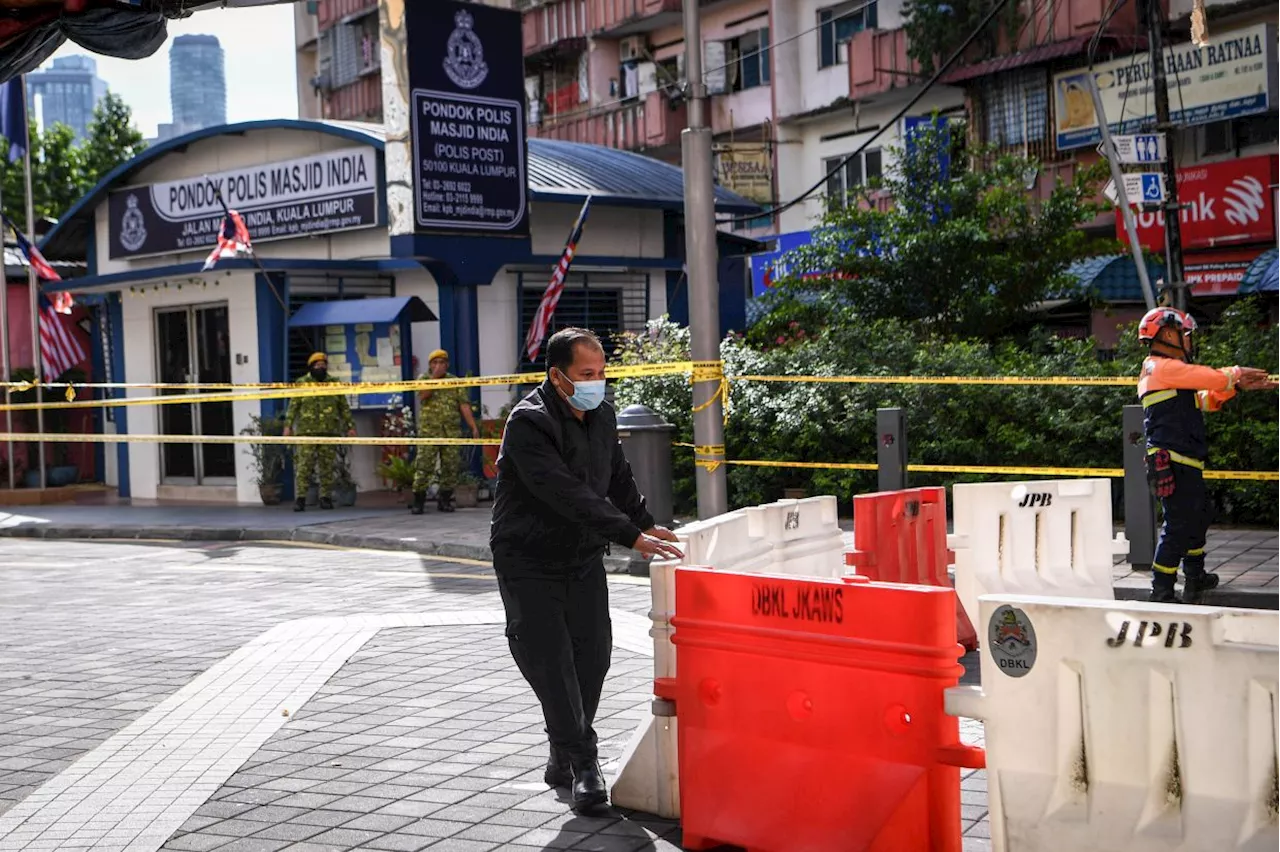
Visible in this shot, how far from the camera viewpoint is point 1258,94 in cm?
2650

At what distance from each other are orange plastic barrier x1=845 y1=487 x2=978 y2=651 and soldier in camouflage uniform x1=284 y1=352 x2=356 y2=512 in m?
10.7

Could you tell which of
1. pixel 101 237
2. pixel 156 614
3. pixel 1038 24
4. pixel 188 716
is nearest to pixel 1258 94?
pixel 1038 24

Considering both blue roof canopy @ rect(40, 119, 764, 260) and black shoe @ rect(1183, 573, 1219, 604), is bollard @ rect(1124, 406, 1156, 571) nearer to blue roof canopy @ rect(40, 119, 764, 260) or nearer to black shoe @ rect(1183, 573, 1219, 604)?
black shoe @ rect(1183, 573, 1219, 604)

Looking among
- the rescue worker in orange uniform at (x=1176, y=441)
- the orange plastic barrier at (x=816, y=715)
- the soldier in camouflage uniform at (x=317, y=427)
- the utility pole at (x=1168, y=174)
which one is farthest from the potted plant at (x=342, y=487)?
the orange plastic barrier at (x=816, y=715)

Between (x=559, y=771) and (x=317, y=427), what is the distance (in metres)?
12.6

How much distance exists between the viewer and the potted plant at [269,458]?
19.5 meters

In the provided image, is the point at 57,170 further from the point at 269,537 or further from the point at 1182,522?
the point at 1182,522

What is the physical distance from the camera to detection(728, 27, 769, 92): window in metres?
37.8

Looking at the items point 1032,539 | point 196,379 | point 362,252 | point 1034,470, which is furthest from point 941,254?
point 1032,539

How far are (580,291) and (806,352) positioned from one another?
618cm

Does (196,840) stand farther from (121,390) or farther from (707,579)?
(121,390)

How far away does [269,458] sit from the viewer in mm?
19578

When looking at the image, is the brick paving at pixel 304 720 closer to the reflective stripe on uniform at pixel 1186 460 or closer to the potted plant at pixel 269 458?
the reflective stripe on uniform at pixel 1186 460

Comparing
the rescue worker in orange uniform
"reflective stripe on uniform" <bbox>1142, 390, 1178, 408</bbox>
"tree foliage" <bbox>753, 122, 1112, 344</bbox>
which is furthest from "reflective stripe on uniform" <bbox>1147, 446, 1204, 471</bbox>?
"tree foliage" <bbox>753, 122, 1112, 344</bbox>
